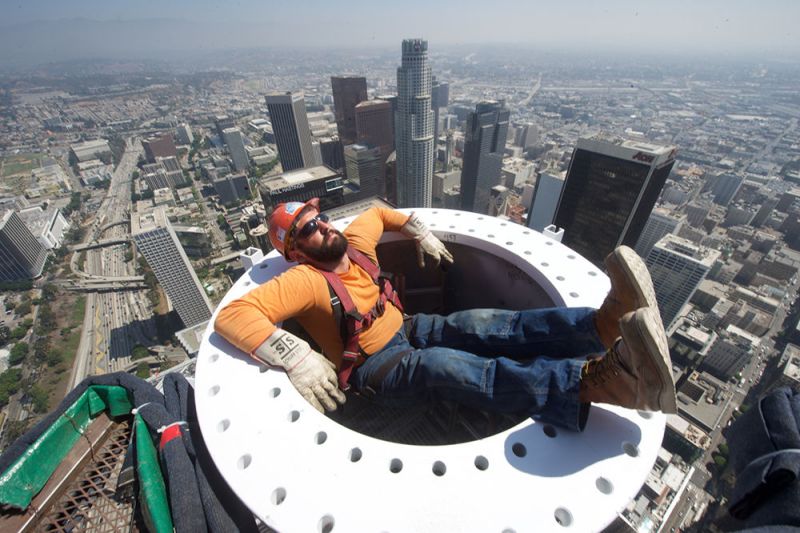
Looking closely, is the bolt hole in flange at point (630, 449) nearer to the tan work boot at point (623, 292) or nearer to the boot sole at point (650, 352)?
the boot sole at point (650, 352)

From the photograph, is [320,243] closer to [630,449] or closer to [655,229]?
[630,449]

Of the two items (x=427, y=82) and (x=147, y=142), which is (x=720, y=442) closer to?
(x=427, y=82)

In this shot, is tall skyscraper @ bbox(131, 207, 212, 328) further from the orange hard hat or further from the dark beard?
the dark beard

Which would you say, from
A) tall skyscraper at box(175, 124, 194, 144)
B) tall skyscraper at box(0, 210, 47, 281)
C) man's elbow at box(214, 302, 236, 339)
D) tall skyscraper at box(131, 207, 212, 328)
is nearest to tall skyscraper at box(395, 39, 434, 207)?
tall skyscraper at box(131, 207, 212, 328)

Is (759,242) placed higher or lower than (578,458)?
lower

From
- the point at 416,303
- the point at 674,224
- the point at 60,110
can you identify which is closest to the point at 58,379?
the point at 416,303

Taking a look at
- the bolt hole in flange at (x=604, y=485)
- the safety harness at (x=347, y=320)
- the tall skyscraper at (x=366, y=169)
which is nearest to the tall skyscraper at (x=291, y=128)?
the tall skyscraper at (x=366, y=169)
